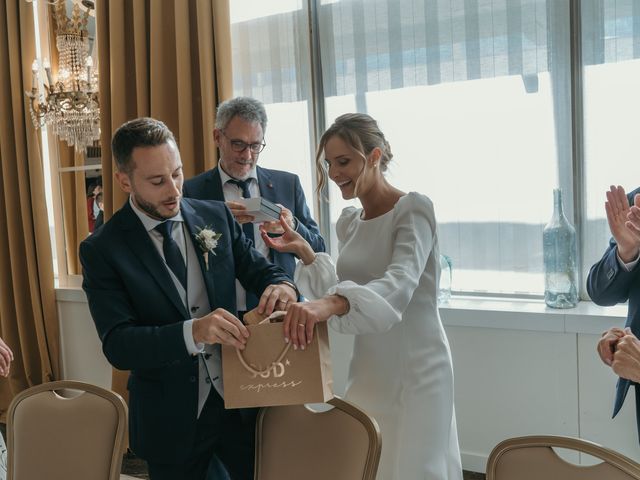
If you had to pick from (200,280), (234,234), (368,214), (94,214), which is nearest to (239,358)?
(200,280)

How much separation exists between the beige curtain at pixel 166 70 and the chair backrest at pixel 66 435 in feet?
6.61

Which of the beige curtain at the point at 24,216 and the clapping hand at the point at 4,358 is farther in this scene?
the beige curtain at the point at 24,216

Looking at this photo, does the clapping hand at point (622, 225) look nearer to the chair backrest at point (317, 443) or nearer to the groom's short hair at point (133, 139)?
the chair backrest at point (317, 443)

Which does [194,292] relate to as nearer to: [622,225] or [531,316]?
[622,225]

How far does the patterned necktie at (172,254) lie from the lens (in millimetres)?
1902

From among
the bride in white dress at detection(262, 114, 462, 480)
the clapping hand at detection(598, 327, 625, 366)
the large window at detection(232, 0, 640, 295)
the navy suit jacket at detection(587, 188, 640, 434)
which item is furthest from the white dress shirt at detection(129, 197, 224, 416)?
the large window at detection(232, 0, 640, 295)

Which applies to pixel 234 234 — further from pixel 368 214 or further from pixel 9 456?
pixel 9 456

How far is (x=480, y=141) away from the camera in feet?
11.4

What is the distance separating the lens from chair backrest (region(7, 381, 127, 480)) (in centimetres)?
191

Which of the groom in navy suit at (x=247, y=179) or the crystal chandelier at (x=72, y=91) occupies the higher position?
the crystal chandelier at (x=72, y=91)

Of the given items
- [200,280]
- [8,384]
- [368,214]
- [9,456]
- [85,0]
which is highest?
[85,0]

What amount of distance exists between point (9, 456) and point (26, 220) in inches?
119

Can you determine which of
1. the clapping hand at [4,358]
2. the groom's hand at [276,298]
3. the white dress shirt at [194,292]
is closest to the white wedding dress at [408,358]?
the groom's hand at [276,298]

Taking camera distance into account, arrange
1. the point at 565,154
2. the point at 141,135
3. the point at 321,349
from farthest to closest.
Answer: the point at 565,154 < the point at 141,135 < the point at 321,349
